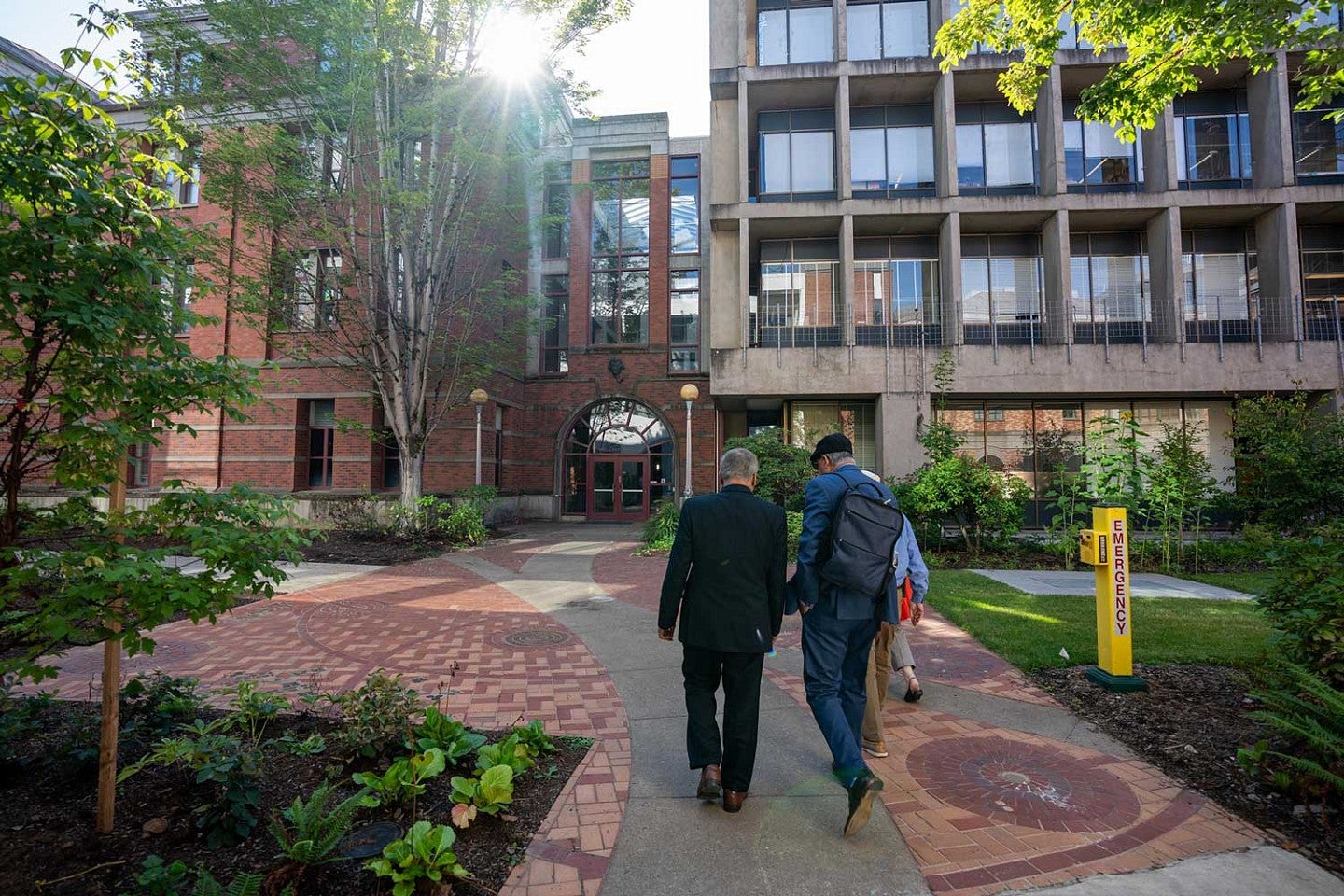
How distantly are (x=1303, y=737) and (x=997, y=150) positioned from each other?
739 inches

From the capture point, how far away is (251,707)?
3.56 meters

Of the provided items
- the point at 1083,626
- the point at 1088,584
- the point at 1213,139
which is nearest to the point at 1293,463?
the point at 1088,584

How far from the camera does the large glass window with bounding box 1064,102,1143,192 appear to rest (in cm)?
1705

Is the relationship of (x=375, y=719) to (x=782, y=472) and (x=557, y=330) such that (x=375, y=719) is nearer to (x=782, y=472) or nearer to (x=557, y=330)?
(x=782, y=472)

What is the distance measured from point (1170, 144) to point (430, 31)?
1917cm

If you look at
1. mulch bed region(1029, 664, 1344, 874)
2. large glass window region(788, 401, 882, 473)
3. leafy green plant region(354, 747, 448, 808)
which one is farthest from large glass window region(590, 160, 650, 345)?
leafy green plant region(354, 747, 448, 808)

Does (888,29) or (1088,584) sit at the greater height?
(888,29)

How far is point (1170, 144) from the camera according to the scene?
16.0m

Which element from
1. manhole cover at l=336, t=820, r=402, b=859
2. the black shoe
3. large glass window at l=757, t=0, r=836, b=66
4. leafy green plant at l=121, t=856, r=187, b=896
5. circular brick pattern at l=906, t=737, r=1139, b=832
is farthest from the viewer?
large glass window at l=757, t=0, r=836, b=66

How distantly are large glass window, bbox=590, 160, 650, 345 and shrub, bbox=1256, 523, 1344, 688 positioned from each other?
61.9ft

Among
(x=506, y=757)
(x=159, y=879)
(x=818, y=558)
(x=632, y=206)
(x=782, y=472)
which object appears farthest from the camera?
(x=632, y=206)

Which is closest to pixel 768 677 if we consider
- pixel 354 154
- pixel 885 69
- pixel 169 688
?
pixel 169 688

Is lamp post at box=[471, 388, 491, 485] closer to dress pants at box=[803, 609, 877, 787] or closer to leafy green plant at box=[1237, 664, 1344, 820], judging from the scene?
dress pants at box=[803, 609, 877, 787]

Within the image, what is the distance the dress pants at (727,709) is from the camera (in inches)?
119
